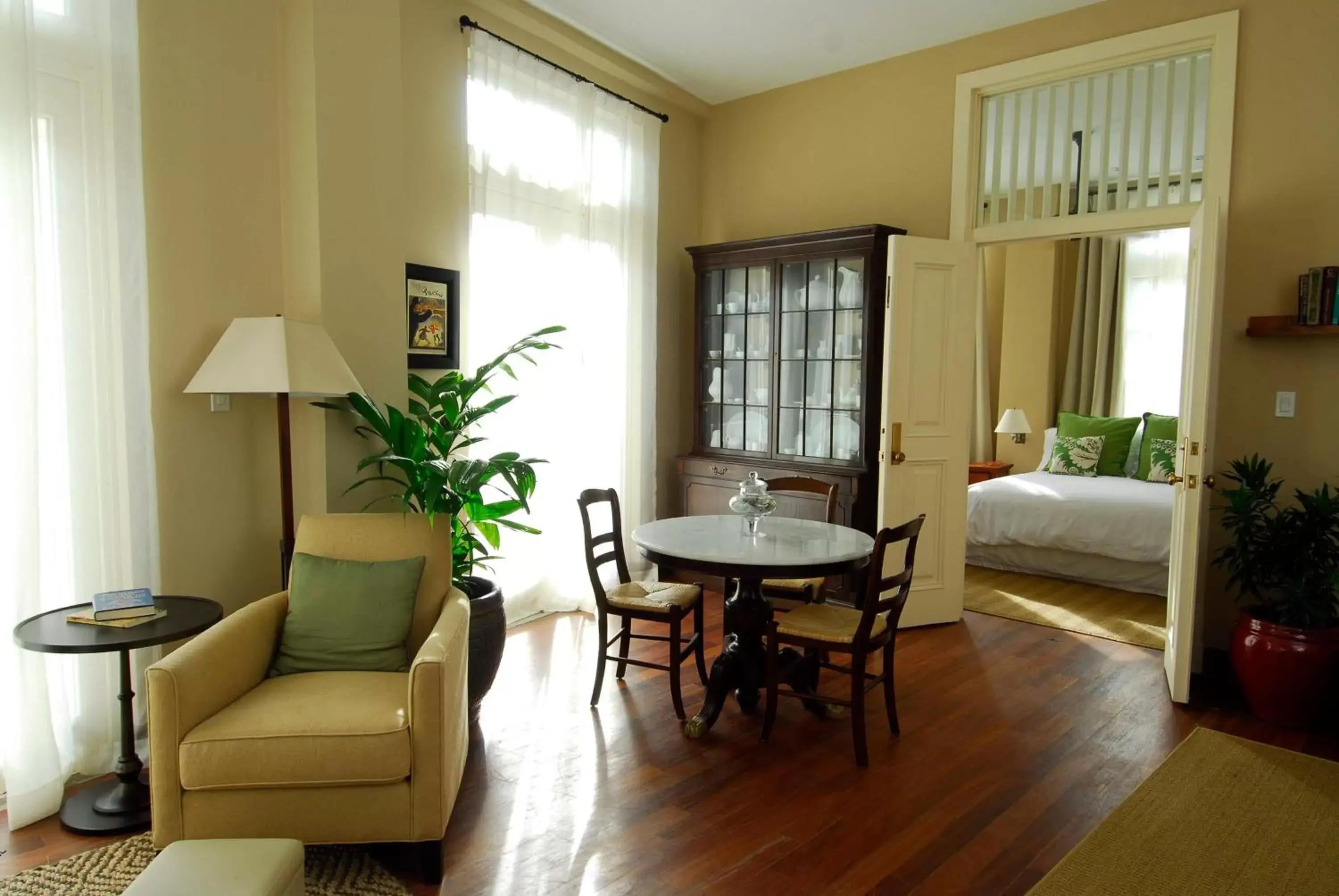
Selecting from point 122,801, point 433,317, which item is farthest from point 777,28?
point 122,801

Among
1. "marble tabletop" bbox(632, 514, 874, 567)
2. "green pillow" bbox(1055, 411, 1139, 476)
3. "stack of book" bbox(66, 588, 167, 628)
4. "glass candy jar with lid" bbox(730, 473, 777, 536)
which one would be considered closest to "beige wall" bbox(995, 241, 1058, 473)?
"green pillow" bbox(1055, 411, 1139, 476)

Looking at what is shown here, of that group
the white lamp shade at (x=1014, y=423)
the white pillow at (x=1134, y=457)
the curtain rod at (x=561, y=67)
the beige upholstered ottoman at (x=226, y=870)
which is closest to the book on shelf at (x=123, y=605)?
the beige upholstered ottoman at (x=226, y=870)

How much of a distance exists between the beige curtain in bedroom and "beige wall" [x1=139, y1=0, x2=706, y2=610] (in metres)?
6.19

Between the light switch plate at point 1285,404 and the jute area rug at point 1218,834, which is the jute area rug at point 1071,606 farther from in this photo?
the jute area rug at point 1218,834

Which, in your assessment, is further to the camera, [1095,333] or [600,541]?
[1095,333]

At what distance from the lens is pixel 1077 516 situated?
17.8 feet

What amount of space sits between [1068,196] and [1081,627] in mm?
2340

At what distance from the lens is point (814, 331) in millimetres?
4918

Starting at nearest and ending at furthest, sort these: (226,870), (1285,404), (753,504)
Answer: (226,870)
(753,504)
(1285,404)

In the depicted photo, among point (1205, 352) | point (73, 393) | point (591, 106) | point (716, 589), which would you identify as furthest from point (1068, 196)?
point (73, 393)

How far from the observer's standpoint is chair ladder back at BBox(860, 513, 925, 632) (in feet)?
9.25

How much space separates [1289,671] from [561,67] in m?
4.41

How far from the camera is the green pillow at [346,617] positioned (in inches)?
101

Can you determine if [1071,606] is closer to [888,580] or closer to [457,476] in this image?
[888,580]
